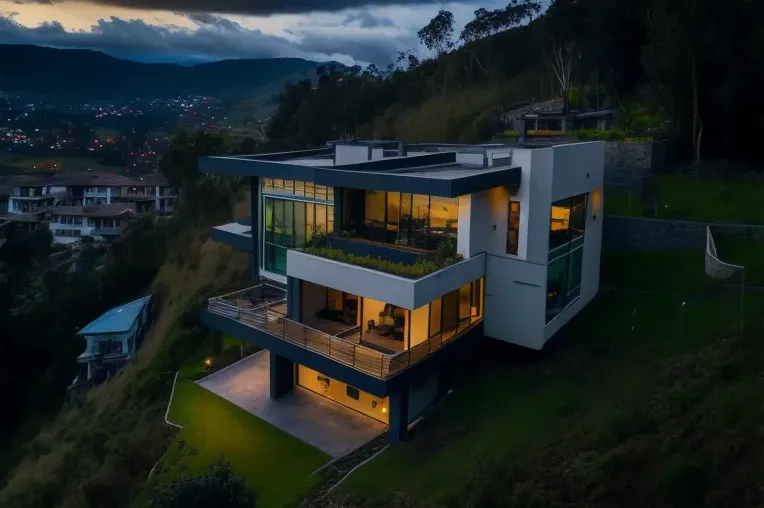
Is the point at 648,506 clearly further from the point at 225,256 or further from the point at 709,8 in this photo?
the point at 225,256

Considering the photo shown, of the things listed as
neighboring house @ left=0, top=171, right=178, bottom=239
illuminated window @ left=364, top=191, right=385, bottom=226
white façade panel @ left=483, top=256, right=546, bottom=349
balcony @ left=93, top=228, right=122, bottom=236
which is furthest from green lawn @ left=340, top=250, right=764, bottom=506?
neighboring house @ left=0, top=171, right=178, bottom=239

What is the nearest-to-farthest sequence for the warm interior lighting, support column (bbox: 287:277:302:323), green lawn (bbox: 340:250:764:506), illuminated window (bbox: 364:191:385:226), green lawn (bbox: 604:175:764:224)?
green lawn (bbox: 340:250:764:506)
support column (bbox: 287:277:302:323)
illuminated window (bbox: 364:191:385:226)
the warm interior lighting
green lawn (bbox: 604:175:764:224)

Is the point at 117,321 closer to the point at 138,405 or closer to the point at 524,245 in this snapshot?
the point at 138,405

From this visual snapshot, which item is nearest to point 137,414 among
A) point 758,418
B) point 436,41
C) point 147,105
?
point 758,418

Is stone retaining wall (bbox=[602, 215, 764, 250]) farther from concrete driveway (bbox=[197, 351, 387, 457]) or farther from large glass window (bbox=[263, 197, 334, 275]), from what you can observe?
concrete driveway (bbox=[197, 351, 387, 457])

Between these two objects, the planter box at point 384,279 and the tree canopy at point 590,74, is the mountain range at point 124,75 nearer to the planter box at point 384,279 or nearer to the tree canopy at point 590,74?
the tree canopy at point 590,74

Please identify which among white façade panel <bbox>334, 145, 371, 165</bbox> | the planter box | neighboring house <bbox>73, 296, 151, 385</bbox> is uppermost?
white façade panel <bbox>334, 145, 371, 165</bbox>
